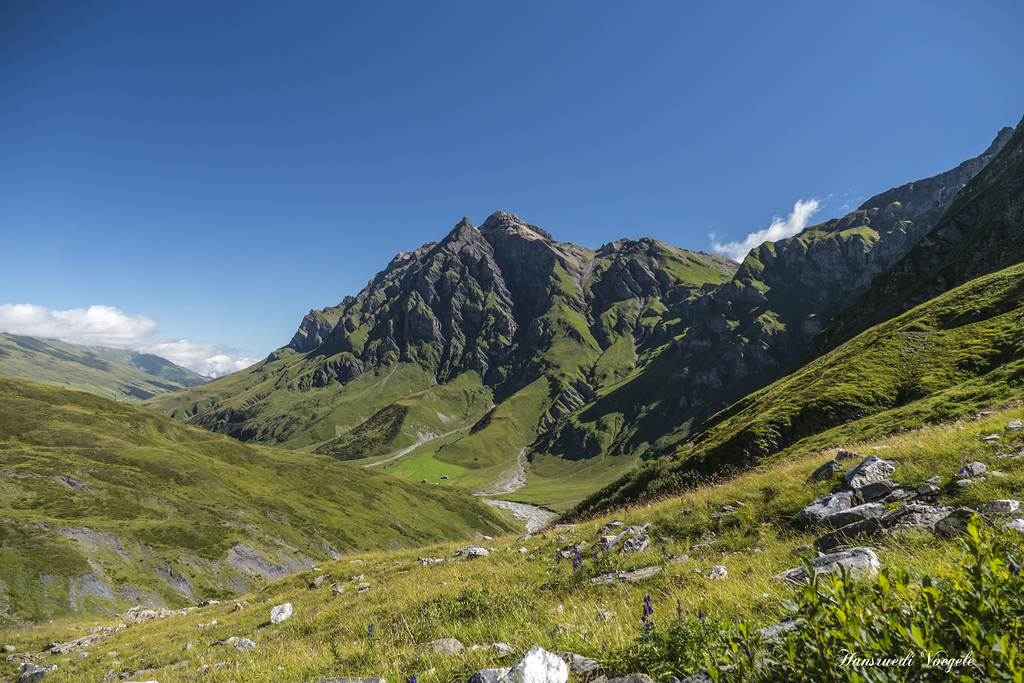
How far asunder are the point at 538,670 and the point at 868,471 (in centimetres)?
1079

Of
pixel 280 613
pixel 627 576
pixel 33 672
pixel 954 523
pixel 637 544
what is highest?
pixel 954 523

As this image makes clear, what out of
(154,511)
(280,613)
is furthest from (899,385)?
(154,511)

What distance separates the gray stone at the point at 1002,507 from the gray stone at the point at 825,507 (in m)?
2.93

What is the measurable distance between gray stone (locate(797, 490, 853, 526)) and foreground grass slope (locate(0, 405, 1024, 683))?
1.34 feet

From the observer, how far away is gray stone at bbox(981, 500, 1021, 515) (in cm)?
600

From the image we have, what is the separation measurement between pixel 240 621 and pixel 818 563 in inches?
993

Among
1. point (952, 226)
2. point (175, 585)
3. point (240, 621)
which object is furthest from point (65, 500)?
point (952, 226)

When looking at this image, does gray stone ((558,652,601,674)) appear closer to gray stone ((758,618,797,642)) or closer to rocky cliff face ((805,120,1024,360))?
gray stone ((758,618,797,642))

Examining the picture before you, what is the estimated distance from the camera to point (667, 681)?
4.05 m

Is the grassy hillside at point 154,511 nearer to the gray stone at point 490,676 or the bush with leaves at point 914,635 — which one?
the gray stone at point 490,676

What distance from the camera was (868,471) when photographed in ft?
34.2

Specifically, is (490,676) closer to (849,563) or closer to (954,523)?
(849,563)

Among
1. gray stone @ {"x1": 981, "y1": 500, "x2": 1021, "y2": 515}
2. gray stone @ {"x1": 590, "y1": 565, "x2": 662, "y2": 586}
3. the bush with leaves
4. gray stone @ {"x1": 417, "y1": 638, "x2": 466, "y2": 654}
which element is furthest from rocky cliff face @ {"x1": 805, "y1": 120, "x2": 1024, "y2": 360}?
gray stone @ {"x1": 417, "y1": 638, "x2": 466, "y2": 654}

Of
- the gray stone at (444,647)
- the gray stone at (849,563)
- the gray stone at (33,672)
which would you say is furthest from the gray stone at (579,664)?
the gray stone at (33,672)
